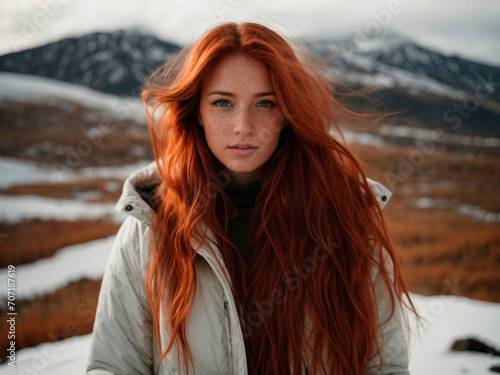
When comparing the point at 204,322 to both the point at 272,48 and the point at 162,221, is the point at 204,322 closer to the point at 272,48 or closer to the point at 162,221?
the point at 162,221

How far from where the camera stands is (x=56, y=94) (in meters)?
15.1

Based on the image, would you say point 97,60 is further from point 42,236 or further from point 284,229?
point 284,229

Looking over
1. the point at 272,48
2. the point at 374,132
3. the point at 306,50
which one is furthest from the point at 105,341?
the point at 374,132

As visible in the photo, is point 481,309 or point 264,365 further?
point 481,309

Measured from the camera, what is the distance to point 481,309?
11.2ft

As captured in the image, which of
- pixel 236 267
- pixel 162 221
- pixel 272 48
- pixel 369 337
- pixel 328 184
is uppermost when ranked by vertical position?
pixel 272 48

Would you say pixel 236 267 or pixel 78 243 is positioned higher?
pixel 78 243

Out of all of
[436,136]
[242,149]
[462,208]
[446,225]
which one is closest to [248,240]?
[242,149]

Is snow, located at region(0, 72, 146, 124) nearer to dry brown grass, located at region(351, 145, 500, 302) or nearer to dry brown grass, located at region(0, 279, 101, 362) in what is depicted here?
dry brown grass, located at region(0, 279, 101, 362)

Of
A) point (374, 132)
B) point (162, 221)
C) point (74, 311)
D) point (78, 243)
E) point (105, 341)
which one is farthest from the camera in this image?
point (374, 132)

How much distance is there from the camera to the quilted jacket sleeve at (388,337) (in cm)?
159

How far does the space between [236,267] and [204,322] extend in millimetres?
287

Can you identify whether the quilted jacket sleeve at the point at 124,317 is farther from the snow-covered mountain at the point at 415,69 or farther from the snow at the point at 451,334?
the snow-covered mountain at the point at 415,69

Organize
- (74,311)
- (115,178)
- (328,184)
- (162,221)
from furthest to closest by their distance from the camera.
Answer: (115,178), (74,311), (328,184), (162,221)
